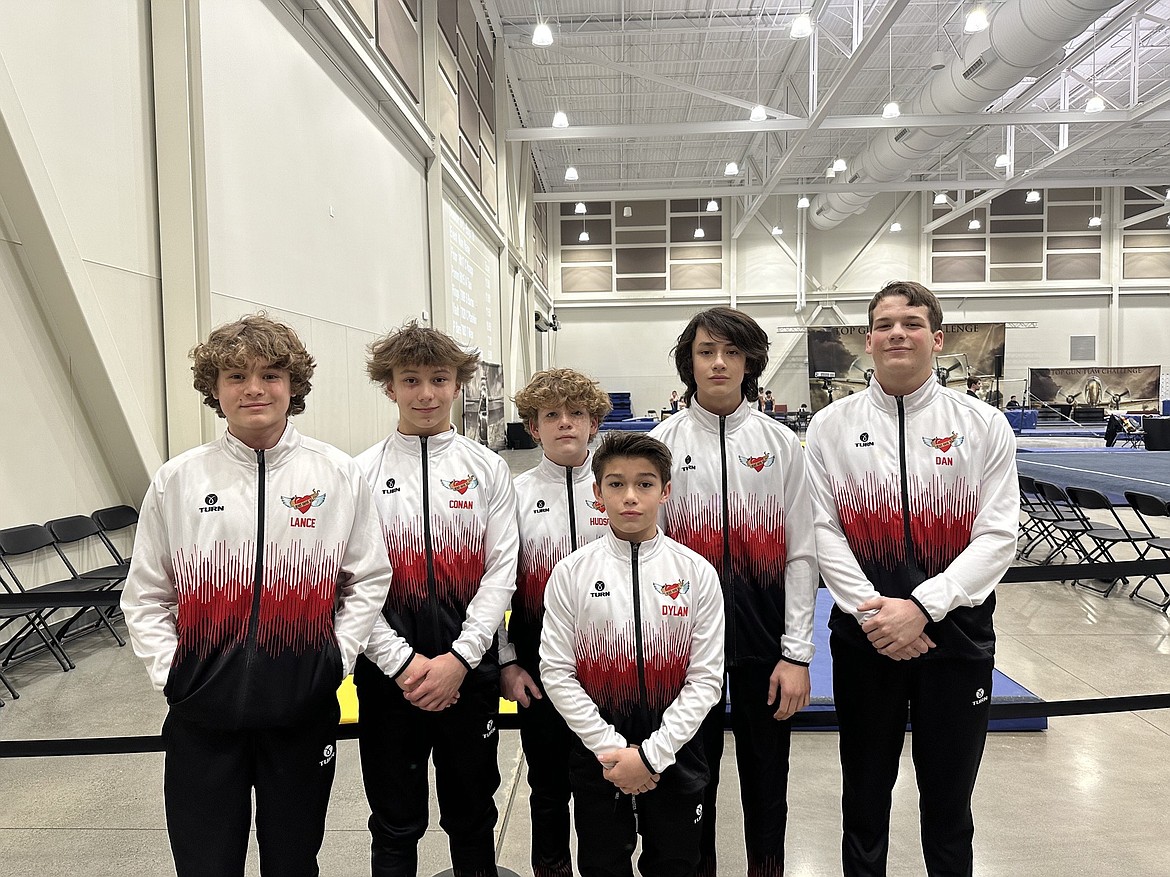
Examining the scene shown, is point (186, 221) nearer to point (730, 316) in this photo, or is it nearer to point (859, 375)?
Result: point (730, 316)

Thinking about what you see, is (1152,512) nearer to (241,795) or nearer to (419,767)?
(419,767)

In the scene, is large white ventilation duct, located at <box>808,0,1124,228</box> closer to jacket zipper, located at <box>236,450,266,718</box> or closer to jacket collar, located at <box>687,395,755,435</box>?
jacket collar, located at <box>687,395,755,435</box>

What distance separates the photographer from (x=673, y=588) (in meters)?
1.78

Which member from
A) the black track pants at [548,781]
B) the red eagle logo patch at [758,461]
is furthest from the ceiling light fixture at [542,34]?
the black track pants at [548,781]

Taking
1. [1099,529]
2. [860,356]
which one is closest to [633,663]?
[1099,529]

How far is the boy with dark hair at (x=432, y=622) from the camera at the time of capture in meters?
1.81

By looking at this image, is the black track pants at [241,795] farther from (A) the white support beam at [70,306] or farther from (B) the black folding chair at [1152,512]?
(B) the black folding chair at [1152,512]

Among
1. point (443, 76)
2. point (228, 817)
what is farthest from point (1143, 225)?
point (228, 817)

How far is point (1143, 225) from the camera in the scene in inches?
976

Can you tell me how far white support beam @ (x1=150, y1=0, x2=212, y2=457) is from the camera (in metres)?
4.82

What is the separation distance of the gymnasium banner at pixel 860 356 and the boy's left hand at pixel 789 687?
22824mm

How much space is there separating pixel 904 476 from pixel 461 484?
1.21 meters

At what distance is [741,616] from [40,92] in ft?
15.3

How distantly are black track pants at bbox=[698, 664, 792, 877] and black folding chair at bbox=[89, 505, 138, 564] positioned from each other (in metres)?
4.34
